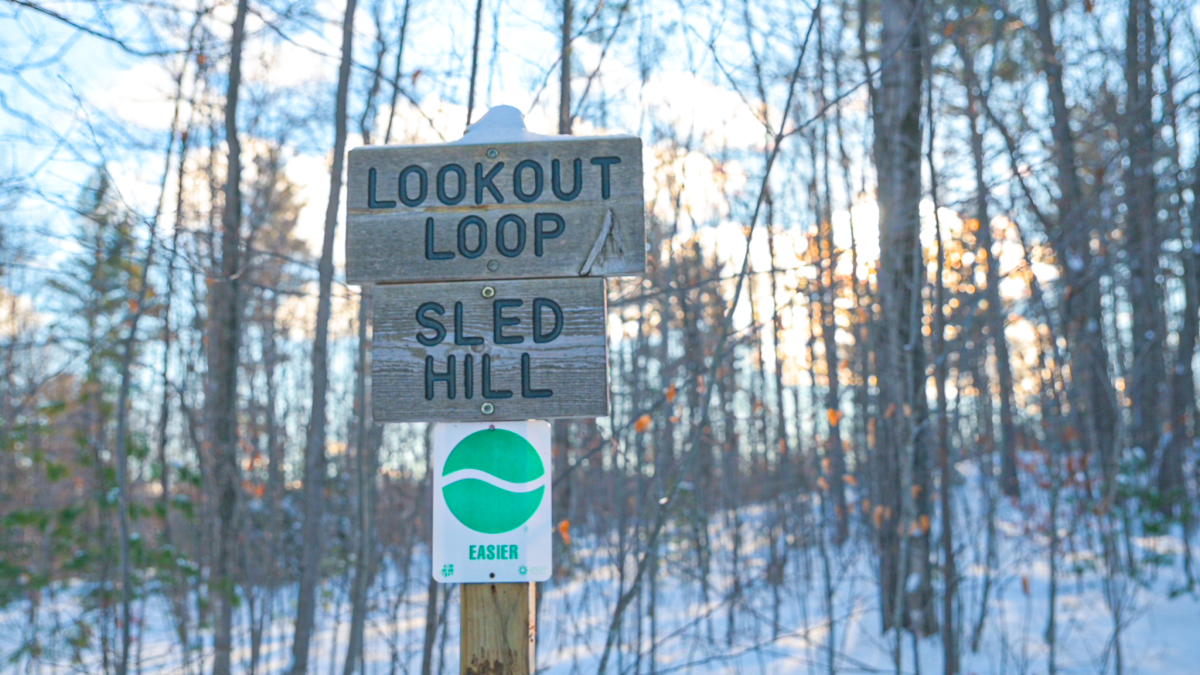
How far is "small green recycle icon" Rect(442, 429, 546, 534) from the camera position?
202 cm

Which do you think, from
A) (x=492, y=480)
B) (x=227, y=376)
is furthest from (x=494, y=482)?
(x=227, y=376)

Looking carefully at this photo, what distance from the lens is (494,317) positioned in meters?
2.05

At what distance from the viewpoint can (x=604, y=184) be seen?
2.10 metres

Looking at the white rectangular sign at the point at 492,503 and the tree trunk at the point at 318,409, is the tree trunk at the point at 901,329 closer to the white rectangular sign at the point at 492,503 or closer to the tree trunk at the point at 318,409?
the white rectangular sign at the point at 492,503

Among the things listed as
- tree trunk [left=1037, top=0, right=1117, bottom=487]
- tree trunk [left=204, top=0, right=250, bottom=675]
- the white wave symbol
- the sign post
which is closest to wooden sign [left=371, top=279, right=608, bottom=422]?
the sign post

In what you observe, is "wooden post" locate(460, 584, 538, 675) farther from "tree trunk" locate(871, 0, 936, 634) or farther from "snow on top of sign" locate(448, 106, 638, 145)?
"tree trunk" locate(871, 0, 936, 634)

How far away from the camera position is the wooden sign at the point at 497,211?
207 centimetres

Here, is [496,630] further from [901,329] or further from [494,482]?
[901,329]

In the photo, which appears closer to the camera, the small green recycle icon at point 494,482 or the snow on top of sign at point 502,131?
the small green recycle icon at point 494,482

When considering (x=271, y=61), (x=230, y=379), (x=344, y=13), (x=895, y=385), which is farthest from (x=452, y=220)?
(x=230, y=379)

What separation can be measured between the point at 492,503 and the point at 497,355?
34 cm

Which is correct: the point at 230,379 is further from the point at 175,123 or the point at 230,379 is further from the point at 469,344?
the point at 469,344

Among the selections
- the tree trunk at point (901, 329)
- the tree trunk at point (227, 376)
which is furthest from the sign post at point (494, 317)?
the tree trunk at point (901, 329)

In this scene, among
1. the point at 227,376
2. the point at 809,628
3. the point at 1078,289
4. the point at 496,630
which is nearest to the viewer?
the point at 496,630
